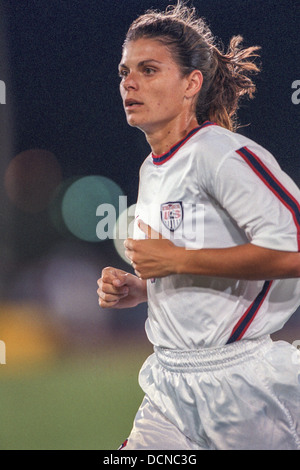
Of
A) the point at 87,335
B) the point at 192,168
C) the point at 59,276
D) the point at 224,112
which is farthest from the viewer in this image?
the point at 59,276

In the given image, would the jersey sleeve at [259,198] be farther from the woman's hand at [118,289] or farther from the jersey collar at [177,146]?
the woman's hand at [118,289]

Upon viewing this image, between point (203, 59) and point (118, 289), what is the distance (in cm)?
83

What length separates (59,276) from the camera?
22.3ft

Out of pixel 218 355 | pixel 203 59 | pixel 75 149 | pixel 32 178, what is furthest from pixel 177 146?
pixel 32 178

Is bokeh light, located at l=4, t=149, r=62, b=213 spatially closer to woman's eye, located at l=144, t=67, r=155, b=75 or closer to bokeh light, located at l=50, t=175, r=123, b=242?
bokeh light, located at l=50, t=175, r=123, b=242

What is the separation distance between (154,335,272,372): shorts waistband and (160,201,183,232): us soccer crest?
37 cm

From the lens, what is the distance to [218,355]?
1.73m

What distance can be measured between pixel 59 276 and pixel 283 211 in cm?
542

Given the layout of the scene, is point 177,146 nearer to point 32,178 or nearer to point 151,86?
point 151,86

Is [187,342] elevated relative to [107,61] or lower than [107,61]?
lower

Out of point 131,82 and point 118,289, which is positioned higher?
point 131,82

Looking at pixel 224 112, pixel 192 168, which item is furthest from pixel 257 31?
pixel 192 168

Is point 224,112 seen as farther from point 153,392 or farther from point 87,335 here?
point 87,335

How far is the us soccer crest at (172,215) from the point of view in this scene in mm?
1735
